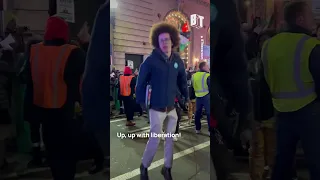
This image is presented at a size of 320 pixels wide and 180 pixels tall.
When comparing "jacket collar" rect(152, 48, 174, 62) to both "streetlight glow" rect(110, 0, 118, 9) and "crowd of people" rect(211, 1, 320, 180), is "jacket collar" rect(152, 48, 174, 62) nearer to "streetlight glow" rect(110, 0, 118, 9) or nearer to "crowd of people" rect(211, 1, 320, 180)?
"crowd of people" rect(211, 1, 320, 180)

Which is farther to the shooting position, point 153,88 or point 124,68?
point 124,68

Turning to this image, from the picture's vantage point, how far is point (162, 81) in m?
2.23

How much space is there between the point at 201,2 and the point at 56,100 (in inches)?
53.7

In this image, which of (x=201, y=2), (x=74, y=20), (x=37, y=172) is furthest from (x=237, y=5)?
(x=37, y=172)

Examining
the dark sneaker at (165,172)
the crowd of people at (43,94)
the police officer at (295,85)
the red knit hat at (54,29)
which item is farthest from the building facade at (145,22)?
the dark sneaker at (165,172)

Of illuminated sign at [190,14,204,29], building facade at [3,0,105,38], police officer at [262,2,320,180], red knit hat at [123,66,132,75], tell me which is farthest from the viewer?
red knit hat at [123,66,132,75]

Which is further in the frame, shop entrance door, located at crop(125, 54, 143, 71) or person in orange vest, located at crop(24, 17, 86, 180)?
shop entrance door, located at crop(125, 54, 143, 71)

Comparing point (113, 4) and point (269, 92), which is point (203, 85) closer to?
point (269, 92)

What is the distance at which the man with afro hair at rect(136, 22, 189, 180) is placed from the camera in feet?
7.30

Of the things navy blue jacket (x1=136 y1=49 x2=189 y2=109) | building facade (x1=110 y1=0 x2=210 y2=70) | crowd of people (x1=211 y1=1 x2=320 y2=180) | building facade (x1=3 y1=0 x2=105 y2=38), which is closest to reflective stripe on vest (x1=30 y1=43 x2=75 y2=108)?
building facade (x1=3 y1=0 x2=105 y2=38)

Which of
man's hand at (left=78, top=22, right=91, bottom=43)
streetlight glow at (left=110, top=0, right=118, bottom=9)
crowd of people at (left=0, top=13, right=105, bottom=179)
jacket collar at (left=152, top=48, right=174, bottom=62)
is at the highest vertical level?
streetlight glow at (left=110, top=0, right=118, bottom=9)

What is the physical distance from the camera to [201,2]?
7.43ft

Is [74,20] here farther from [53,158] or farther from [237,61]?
[237,61]

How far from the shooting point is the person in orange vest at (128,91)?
233 cm
